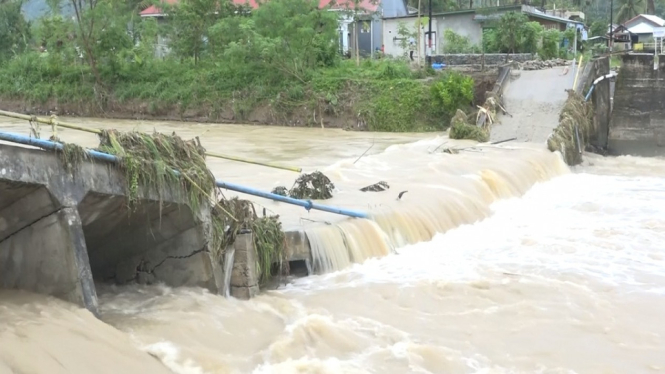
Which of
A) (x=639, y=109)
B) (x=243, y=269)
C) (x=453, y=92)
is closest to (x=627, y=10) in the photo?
(x=639, y=109)

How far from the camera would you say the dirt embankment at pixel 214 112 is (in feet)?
87.6

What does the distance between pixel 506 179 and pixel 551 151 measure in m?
3.94

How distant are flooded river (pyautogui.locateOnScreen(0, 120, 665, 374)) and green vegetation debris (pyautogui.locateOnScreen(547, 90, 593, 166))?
444 centimetres

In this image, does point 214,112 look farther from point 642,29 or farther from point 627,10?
point 627,10

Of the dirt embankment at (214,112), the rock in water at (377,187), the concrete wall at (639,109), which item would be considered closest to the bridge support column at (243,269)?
the rock in water at (377,187)

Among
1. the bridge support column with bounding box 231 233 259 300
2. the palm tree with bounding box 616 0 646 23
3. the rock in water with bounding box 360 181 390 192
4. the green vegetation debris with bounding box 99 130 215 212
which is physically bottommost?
the bridge support column with bounding box 231 233 259 300

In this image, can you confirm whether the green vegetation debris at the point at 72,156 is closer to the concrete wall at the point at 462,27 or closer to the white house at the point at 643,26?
the concrete wall at the point at 462,27

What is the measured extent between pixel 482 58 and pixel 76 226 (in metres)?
21.6

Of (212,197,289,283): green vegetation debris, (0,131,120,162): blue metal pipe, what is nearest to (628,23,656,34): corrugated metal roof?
(212,197,289,283): green vegetation debris

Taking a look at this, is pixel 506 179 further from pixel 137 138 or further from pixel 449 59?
pixel 449 59

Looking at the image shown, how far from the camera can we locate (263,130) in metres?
26.1

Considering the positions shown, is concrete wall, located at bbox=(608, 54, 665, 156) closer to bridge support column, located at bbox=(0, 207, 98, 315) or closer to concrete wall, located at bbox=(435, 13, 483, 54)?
concrete wall, located at bbox=(435, 13, 483, 54)

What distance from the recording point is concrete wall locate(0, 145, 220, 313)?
6301mm

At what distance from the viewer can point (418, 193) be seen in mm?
12477
